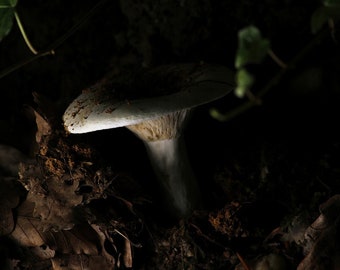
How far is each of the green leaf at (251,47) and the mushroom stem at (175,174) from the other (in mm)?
1236

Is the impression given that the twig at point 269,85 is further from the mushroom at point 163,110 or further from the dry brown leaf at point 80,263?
the dry brown leaf at point 80,263

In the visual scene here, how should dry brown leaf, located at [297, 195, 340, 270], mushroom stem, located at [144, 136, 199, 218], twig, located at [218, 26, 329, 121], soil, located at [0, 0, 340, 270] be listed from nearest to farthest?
twig, located at [218, 26, 329, 121], dry brown leaf, located at [297, 195, 340, 270], soil, located at [0, 0, 340, 270], mushroom stem, located at [144, 136, 199, 218]

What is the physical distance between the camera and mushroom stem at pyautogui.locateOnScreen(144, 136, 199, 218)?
2.62 m

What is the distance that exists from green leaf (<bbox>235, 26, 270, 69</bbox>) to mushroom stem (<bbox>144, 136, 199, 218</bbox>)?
4.06 feet

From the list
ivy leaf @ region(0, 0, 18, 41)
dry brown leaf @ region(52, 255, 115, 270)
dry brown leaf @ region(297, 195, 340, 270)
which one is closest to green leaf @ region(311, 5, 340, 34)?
dry brown leaf @ region(297, 195, 340, 270)

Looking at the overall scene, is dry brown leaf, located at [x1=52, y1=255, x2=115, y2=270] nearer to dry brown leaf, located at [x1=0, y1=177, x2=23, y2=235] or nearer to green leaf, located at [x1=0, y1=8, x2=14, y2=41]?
dry brown leaf, located at [x1=0, y1=177, x2=23, y2=235]

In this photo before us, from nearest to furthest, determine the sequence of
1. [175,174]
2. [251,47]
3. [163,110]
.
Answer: [251,47]
[163,110]
[175,174]

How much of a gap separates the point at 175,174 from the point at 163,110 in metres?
0.73

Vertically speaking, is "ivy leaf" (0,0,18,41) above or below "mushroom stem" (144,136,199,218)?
above

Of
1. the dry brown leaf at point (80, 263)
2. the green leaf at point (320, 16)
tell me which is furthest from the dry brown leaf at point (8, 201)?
the green leaf at point (320, 16)

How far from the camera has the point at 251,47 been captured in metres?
1.41

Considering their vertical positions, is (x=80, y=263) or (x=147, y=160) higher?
(x=147, y=160)

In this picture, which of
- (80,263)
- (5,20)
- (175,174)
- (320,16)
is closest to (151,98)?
(175,174)

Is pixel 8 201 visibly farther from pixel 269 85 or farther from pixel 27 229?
pixel 269 85
